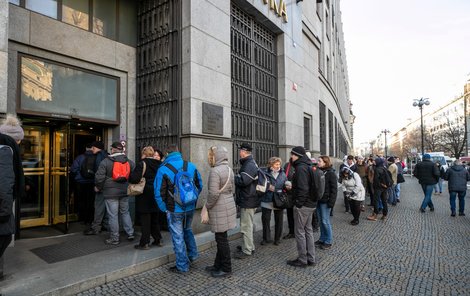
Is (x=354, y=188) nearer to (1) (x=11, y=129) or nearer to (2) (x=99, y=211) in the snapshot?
(2) (x=99, y=211)

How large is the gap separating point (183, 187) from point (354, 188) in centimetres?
523

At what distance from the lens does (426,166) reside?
33.0ft

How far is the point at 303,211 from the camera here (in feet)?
16.3

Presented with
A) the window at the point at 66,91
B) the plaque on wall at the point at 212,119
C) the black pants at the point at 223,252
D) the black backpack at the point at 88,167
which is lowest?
the black pants at the point at 223,252

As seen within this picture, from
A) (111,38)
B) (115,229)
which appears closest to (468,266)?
(115,229)

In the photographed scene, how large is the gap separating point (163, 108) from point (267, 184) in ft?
10.9

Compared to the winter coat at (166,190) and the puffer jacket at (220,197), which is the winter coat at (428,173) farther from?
the winter coat at (166,190)

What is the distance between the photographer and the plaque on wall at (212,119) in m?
7.17

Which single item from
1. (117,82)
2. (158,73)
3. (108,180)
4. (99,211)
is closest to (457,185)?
(158,73)

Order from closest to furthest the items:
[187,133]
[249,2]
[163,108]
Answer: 1. [187,133]
2. [163,108]
3. [249,2]

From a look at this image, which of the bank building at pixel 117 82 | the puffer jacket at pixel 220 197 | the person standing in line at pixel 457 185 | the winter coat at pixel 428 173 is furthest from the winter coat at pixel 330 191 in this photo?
the person standing in line at pixel 457 185

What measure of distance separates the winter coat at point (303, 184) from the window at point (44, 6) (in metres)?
6.05

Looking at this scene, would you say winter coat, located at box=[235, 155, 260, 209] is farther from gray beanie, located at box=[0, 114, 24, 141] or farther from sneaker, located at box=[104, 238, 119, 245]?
gray beanie, located at box=[0, 114, 24, 141]

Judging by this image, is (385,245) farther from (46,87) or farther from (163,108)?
(46,87)
